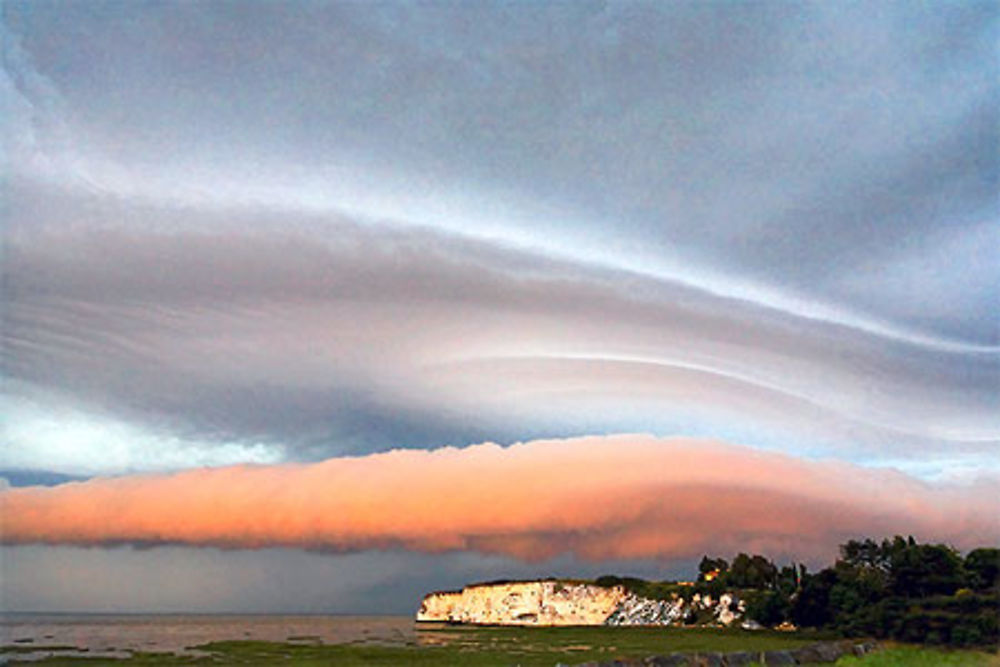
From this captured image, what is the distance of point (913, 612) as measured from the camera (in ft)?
197

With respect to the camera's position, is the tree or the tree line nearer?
the tree line

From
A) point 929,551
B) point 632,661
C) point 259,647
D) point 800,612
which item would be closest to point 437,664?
point 632,661

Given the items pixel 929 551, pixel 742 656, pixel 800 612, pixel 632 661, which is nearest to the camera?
pixel 632 661

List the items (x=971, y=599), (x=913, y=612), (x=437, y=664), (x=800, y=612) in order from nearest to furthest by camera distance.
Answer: (x=437, y=664) < (x=971, y=599) < (x=913, y=612) < (x=800, y=612)

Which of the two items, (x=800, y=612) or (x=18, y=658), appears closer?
(x=18, y=658)

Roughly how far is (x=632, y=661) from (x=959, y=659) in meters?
15.1

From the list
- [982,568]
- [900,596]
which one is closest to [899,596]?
[900,596]

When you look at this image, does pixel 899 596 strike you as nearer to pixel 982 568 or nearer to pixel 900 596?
pixel 900 596

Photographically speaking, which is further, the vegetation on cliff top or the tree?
the tree

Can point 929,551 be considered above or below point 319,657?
above

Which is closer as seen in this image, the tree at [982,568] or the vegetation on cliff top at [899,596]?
the vegetation on cliff top at [899,596]

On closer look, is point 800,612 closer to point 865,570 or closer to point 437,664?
point 865,570

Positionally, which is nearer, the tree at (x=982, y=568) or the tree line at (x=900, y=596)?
the tree line at (x=900, y=596)

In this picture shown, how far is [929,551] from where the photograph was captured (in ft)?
232
